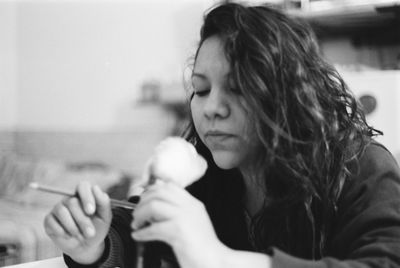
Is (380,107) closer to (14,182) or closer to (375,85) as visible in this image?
(375,85)

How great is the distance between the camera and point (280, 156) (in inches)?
23.1

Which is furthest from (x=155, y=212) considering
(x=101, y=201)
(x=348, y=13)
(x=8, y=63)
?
(x=8, y=63)

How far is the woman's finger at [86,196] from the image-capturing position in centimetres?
50

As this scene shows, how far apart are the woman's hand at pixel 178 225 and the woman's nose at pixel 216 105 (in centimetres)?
16

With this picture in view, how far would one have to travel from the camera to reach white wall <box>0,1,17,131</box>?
128 inches

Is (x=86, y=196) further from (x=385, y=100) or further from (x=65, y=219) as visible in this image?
(x=385, y=100)

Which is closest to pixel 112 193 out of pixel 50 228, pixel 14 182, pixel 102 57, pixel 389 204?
pixel 14 182

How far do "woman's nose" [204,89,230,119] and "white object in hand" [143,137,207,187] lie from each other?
0.07 metres

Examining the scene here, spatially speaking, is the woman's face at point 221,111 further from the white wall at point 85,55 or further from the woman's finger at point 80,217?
the white wall at point 85,55

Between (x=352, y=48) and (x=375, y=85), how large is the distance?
59cm

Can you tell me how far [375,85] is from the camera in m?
1.56

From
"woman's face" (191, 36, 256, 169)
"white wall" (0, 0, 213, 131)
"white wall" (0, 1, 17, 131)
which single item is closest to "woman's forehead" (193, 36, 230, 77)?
"woman's face" (191, 36, 256, 169)

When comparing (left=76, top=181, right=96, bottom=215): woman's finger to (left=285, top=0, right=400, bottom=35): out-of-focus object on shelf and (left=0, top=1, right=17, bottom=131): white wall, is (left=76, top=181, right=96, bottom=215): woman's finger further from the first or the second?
(left=0, top=1, right=17, bottom=131): white wall

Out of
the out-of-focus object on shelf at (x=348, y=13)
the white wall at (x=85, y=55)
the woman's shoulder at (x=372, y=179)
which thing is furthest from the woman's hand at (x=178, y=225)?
the white wall at (x=85, y=55)
